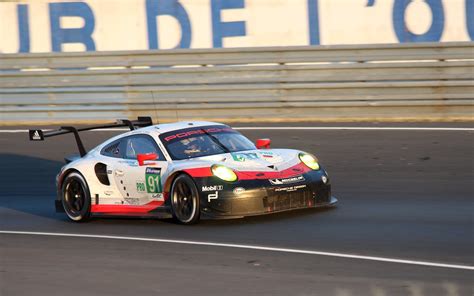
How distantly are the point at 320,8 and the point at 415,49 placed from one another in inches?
79.5

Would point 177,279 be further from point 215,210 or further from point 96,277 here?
point 215,210

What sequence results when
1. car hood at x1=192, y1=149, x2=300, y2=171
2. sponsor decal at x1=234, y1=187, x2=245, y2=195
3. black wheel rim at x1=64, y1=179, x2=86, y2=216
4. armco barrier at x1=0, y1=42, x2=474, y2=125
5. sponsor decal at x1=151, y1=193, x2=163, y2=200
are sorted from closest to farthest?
sponsor decal at x1=234, y1=187, x2=245, y2=195
car hood at x1=192, y1=149, x2=300, y2=171
sponsor decal at x1=151, y1=193, x2=163, y2=200
black wheel rim at x1=64, y1=179, x2=86, y2=216
armco barrier at x1=0, y1=42, x2=474, y2=125

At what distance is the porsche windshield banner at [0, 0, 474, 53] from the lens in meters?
17.1

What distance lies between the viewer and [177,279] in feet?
26.9

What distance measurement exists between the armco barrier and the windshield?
5017mm

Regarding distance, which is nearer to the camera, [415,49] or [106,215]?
[106,215]

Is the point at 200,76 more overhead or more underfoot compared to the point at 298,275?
more overhead

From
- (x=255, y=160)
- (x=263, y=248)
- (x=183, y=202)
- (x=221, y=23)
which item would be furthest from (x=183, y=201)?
(x=221, y=23)

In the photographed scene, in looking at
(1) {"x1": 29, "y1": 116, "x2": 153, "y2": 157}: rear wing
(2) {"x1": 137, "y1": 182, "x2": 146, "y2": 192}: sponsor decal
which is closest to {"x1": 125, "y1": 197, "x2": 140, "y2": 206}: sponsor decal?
(2) {"x1": 137, "y1": 182, "x2": 146, "y2": 192}: sponsor decal

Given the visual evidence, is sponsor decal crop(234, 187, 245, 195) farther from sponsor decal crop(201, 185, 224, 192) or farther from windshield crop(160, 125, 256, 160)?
windshield crop(160, 125, 256, 160)

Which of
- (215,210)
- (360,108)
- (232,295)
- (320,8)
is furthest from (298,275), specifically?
(320,8)

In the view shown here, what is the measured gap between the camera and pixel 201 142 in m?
11.6

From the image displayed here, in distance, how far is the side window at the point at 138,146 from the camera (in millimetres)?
11672

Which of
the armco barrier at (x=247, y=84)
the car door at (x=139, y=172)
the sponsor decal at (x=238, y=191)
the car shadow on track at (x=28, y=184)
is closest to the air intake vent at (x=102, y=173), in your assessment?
the car door at (x=139, y=172)
